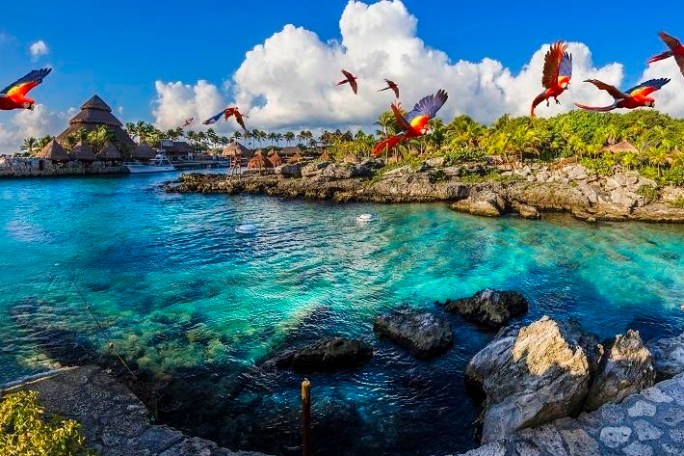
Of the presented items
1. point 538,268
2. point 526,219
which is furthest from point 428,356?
point 526,219

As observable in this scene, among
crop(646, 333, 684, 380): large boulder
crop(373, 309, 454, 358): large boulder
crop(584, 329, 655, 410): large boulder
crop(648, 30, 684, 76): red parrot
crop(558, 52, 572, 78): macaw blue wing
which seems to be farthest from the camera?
crop(373, 309, 454, 358): large boulder

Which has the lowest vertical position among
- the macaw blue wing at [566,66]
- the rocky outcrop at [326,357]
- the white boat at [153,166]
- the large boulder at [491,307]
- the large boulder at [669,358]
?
the rocky outcrop at [326,357]

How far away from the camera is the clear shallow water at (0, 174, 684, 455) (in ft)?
34.3

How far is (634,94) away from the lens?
19.8 feet

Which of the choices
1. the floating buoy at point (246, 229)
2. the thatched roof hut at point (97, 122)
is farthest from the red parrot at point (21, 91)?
the thatched roof hut at point (97, 122)

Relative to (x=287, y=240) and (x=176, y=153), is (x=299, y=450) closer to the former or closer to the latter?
(x=287, y=240)

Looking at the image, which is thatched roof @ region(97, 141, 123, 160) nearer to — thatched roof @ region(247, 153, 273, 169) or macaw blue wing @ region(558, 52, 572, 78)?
thatched roof @ region(247, 153, 273, 169)

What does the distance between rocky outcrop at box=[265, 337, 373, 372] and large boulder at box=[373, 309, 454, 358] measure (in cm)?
143

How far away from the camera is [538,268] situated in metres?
22.5

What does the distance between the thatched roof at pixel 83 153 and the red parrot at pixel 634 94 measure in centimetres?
8329

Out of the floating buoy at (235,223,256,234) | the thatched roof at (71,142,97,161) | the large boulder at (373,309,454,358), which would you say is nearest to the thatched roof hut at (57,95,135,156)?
the thatched roof at (71,142,97,161)

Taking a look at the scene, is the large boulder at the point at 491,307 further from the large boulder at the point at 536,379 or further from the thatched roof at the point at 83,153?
the thatched roof at the point at 83,153

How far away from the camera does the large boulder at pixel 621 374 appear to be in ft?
28.7

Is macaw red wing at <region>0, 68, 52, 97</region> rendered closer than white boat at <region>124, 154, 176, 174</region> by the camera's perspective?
Yes
